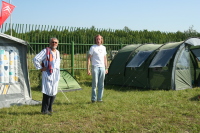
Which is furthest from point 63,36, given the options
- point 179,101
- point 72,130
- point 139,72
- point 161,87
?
point 72,130

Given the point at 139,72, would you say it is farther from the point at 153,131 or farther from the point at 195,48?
the point at 153,131

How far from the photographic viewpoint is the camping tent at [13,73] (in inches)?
274

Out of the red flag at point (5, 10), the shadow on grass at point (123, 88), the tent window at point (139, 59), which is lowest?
the shadow on grass at point (123, 88)

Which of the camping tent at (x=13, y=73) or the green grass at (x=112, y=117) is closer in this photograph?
the green grass at (x=112, y=117)

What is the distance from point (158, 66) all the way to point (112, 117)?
4.22 m

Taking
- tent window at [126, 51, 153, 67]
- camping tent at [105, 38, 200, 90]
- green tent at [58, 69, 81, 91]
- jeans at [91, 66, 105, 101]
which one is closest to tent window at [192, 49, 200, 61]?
camping tent at [105, 38, 200, 90]

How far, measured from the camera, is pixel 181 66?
958 centimetres

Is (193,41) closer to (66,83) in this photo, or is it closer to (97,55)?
(97,55)

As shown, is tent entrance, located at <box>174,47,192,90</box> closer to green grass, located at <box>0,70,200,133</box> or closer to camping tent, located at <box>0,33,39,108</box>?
green grass, located at <box>0,70,200,133</box>

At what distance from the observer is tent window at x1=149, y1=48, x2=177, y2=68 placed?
9.22m

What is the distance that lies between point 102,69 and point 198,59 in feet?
17.8

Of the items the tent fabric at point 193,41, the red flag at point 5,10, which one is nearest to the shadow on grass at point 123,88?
the tent fabric at point 193,41

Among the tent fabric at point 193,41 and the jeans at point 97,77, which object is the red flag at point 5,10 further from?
the tent fabric at point 193,41

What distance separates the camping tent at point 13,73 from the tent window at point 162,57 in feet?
14.4
